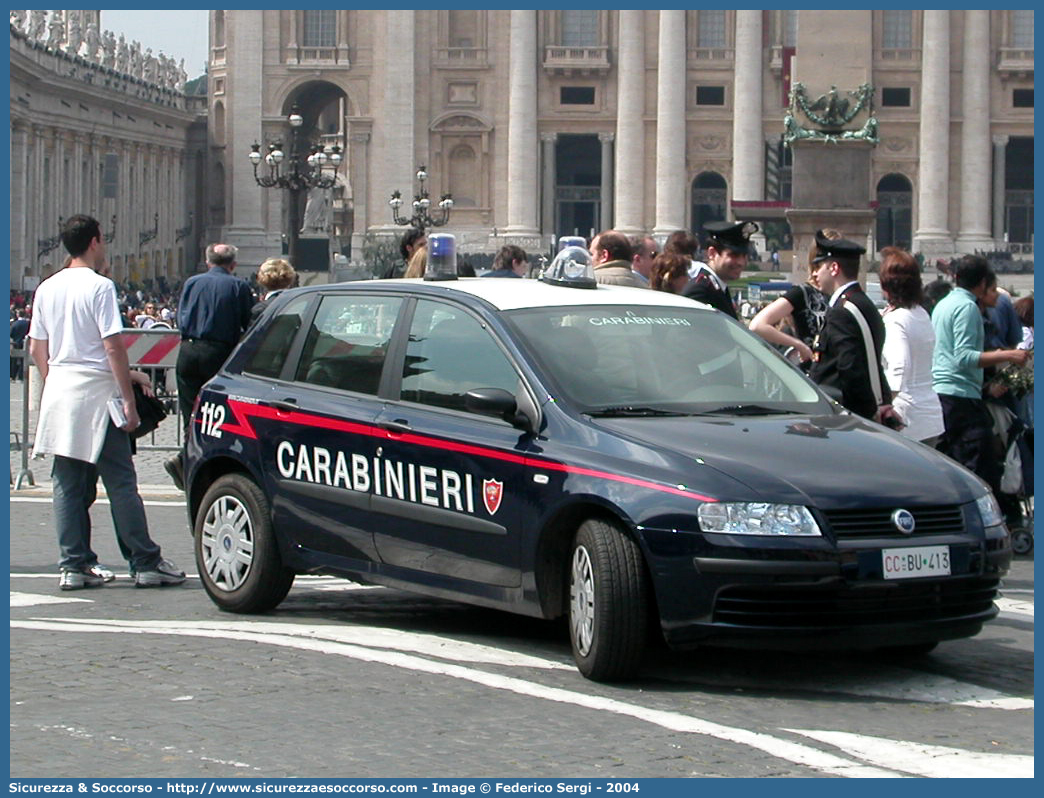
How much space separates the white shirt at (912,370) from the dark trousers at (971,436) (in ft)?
2.80

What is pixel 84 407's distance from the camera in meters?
10.1

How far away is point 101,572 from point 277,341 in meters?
1.72

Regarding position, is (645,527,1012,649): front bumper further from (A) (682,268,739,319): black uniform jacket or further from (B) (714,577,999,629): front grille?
(A) (682,268,739,319): black uniform jacket

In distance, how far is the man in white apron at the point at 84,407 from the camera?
10.1 m

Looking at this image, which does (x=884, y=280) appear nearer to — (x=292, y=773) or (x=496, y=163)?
(x=292, y=773)

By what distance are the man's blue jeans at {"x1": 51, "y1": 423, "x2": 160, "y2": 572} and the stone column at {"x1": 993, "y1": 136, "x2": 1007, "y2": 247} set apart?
260 feet

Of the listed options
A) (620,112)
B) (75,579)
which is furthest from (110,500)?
(620,112)

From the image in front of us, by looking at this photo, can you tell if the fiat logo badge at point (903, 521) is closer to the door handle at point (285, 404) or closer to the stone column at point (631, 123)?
the door handle at point (285, 404)

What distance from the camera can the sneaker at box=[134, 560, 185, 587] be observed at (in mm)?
10320

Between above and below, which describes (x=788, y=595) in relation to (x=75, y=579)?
above

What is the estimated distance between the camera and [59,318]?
1010 centimetres

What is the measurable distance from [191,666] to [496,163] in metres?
80.2

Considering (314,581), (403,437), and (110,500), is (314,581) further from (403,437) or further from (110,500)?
Result: (403,437)

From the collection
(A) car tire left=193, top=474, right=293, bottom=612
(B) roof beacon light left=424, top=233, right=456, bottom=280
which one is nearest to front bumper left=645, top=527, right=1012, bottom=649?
(A) car tire left=193, top=474, right=293, bottom=612
